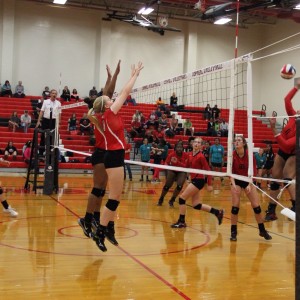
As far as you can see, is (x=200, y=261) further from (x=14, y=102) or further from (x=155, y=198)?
(x=14, y=102)

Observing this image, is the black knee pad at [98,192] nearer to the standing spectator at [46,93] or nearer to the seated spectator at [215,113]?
the seated spectator at [215,113]

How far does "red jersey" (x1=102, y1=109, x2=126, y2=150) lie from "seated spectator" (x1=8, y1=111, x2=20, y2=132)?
16504 millimetres

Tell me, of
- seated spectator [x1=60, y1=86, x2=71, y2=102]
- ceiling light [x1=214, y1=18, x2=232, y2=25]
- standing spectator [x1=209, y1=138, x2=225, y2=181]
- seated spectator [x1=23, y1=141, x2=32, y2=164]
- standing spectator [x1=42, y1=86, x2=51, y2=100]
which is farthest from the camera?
ceiling light [x1=214, y1=18, x2=232, y2=25]

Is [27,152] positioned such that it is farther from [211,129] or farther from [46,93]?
[211,129]

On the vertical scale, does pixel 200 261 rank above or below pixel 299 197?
below

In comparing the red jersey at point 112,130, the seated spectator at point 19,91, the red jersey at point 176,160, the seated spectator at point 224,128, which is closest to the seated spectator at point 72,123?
the seated spectator at point 19,91

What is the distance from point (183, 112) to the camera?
23797 millimetres

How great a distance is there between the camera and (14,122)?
2095 cm

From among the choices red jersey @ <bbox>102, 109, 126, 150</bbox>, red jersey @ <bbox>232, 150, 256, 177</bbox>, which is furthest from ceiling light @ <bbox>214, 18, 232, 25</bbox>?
red jersey @ <bbox>102, 109, 126, 150</bbox>

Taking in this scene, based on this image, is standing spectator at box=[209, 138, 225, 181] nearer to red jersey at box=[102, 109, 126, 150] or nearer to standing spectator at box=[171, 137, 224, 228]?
standing spectator at box=[171, 137, 224, 228]

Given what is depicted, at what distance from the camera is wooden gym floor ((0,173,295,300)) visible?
441 cm

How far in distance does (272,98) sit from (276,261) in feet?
76.3

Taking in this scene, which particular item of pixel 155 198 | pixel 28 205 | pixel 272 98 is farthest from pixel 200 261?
pixel 272 98

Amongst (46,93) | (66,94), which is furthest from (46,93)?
(66,94)
